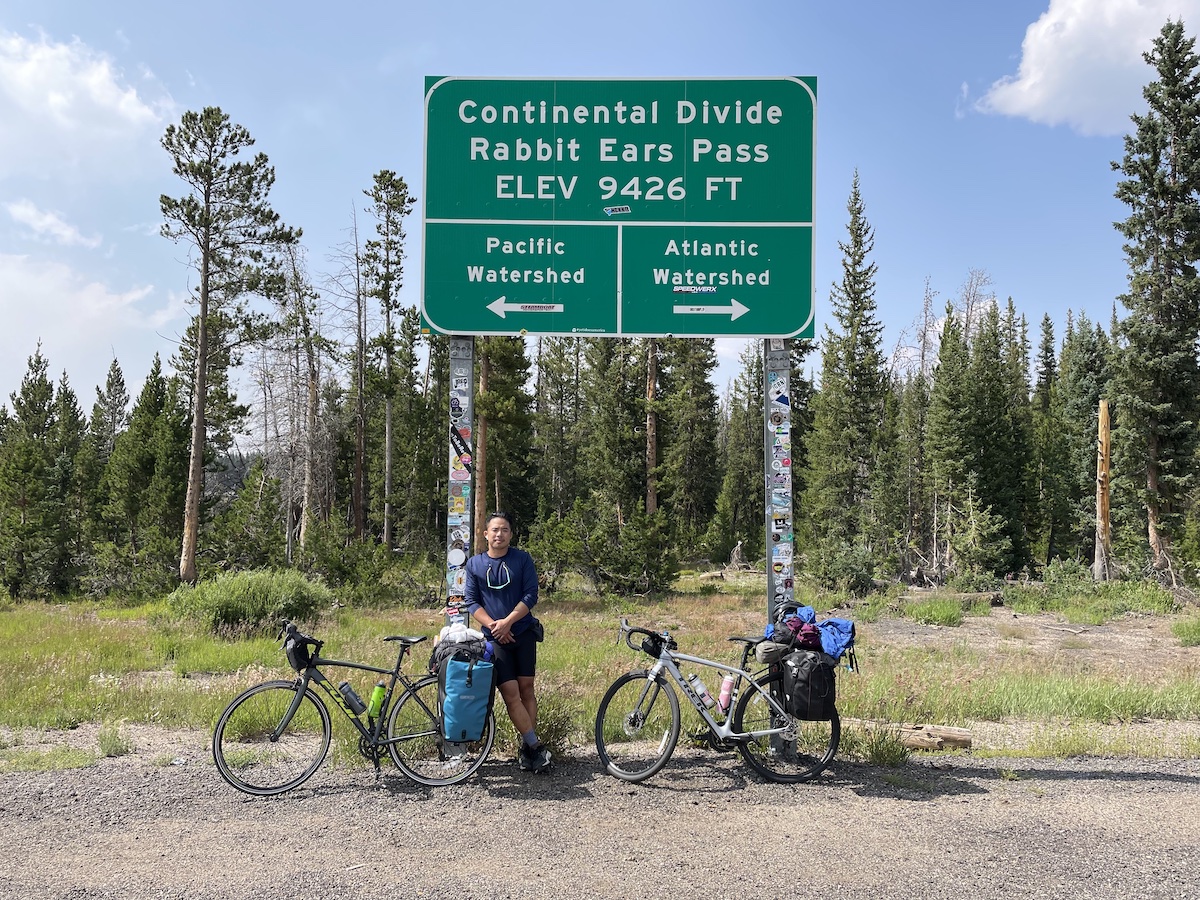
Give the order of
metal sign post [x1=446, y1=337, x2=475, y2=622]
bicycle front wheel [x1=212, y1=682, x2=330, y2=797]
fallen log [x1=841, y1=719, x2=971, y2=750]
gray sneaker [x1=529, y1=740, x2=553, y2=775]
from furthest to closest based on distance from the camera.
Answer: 1. fallen log [x1=841, y1=719, x2=971, y2=750]
2. metal sign post [x1=446, y1=337, x2=475, y2=622]
3. gray sneaker [x1=529, y1=740, x2=553, y2=775]
4. bicycle front wheel [x1=212, y1=682, x2=330, y2=797]

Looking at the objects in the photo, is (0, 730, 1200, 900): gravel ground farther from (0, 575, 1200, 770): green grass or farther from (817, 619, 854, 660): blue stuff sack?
(817, 619, 854, 660): blue stuff sack

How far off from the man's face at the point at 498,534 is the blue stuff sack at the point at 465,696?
2.69 feet

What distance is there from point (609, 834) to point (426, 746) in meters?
1.80

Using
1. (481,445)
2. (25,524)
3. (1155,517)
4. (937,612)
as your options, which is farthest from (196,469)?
(1155,517)

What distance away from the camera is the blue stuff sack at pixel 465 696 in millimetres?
5426

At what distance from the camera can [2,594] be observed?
28156 millimetres

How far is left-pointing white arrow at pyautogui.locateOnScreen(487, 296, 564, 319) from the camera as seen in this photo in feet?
22.0

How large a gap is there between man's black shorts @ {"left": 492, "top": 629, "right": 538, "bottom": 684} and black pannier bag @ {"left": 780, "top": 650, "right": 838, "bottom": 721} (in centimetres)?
193

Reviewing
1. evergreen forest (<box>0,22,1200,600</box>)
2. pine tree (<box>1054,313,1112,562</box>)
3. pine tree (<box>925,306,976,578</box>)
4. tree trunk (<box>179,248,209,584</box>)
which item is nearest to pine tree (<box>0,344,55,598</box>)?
evergreen forest (<box>0,22,1200,600</box>)

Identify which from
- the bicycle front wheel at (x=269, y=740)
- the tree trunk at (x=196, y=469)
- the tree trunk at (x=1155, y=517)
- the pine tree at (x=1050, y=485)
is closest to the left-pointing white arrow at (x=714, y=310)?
the bicycle front wheel at (x=269, y=740)

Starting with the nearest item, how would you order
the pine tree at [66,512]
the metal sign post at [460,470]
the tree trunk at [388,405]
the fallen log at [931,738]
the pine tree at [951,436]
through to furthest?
1. the metal sign post at [460,470]
2. the fallen log at [931,738]
3. the pine tree at [66,512]
4. the tree trunk at [388,405]
5. the pine tree at [951,436]

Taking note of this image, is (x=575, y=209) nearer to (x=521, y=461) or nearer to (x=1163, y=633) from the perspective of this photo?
(x=1163, y=633)

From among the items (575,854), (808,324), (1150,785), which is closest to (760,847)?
(575,854)

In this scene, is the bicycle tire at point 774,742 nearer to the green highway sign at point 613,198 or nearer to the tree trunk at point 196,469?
the green highway sign at point 613,198
